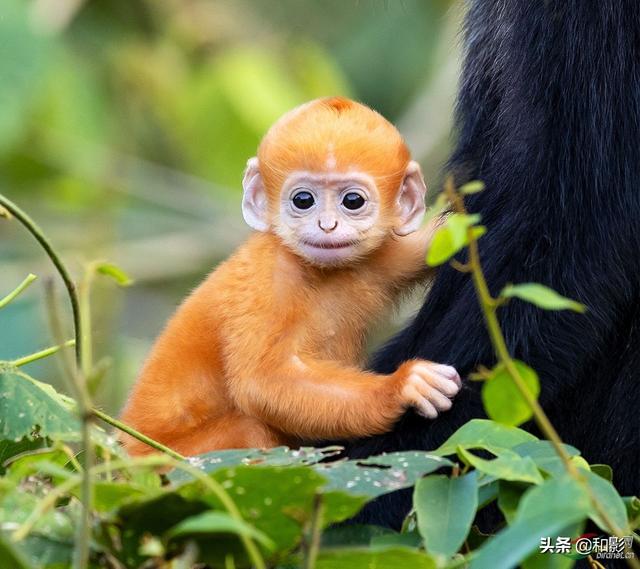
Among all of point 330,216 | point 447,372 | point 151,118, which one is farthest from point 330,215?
point 151,118

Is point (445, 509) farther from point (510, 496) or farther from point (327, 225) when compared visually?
point (327, 225)

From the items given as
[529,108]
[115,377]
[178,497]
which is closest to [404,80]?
[115,377]

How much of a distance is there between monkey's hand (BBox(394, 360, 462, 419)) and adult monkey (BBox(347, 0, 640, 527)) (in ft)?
0.50

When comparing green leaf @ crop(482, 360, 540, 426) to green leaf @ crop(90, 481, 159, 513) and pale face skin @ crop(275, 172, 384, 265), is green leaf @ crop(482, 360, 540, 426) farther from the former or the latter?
pale face skin @ crop(275, 172, 384, 265)

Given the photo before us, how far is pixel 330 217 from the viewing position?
7.60 ft

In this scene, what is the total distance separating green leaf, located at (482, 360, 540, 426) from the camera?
1525mm

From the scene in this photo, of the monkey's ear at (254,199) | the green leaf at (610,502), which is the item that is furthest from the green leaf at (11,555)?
the monkey's ear at (254,199)

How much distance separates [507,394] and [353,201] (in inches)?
33.4

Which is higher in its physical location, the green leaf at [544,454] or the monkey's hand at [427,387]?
the monkey's hand at [427,387]

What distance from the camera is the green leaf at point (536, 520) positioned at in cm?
132

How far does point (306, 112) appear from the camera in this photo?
2404 mm

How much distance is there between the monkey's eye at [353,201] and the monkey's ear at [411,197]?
0.11 metres

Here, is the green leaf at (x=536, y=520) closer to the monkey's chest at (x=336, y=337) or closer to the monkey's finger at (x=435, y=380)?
the monkey's finger at (x=435, y=380)

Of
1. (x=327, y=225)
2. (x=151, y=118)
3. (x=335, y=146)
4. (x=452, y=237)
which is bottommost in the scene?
(x=452, y=237)
